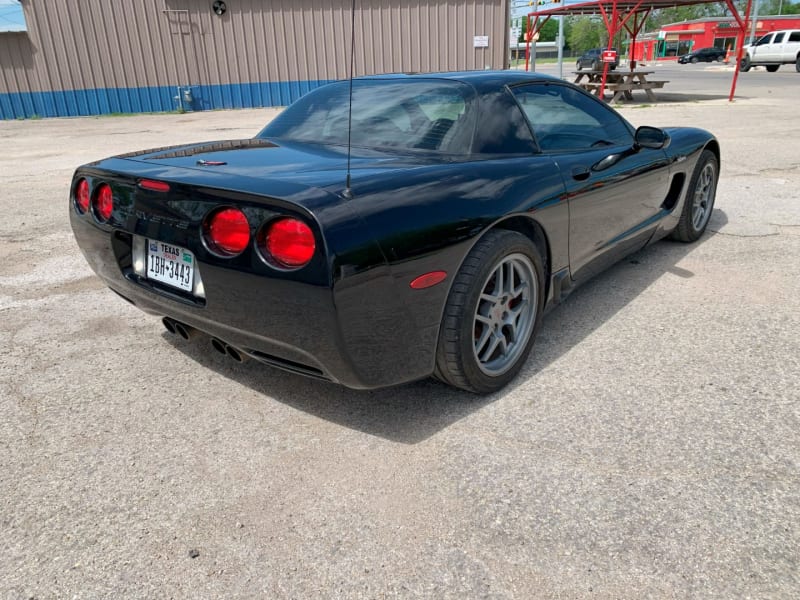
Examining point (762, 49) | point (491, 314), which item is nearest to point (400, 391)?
point (491, 314)

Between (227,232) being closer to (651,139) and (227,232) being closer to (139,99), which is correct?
(651,139)

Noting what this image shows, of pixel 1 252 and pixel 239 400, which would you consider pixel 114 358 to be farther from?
pixel 1 252

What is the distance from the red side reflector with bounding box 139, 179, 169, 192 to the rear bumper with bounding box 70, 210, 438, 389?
0.32m

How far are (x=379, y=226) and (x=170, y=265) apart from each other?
2.94 ft

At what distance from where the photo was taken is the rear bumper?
6.48ft

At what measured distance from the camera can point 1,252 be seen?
481cm

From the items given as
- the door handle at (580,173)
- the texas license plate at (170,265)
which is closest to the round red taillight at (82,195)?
the texas license plate at (170,265)

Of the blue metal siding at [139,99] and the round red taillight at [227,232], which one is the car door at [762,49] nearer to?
the blue metal siding at [139,99]

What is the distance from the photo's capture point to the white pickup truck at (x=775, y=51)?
3297 centimetres

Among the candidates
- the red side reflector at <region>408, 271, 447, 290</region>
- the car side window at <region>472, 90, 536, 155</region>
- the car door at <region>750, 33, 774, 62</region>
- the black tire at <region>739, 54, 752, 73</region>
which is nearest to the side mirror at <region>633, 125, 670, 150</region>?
the car side window at <region>472, 90, 536, 155</region>

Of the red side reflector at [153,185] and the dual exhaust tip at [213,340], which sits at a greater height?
the red side reflector at [153,185]

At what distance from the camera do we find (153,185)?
2275mm

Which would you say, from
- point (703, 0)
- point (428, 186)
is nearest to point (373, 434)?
point (428, 186)

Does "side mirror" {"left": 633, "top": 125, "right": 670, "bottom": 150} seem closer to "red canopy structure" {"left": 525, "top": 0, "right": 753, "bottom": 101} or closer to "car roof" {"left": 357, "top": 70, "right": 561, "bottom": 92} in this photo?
"car roof" {"left": 357, "top": 70, "right": 561, "bottom": 92}
